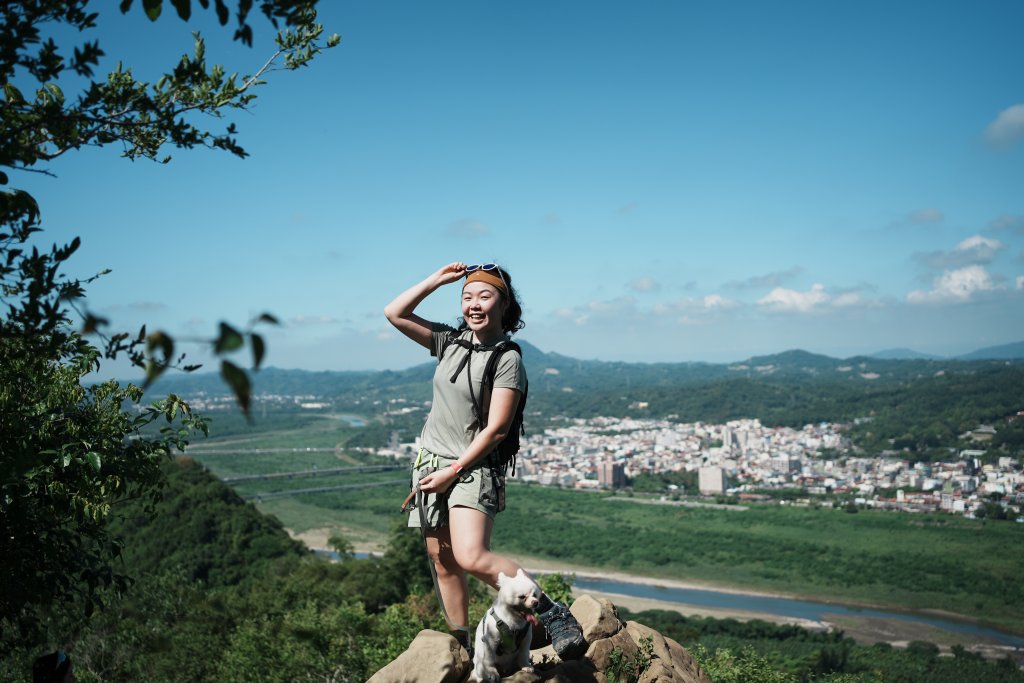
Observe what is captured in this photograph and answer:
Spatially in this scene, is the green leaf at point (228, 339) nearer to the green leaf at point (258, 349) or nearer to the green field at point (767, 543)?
the green leaf at point (258, 349)

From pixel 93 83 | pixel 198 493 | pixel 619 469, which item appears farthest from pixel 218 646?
pixel 619 469

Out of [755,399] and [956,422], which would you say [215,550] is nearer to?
[956,422]

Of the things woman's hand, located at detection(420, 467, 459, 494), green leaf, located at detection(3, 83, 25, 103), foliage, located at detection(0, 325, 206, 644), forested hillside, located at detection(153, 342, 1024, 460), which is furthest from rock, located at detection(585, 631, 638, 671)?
green leaf, located at detection(3, 83, 25, 103)

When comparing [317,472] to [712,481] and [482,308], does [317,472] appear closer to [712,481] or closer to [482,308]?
[712,481]

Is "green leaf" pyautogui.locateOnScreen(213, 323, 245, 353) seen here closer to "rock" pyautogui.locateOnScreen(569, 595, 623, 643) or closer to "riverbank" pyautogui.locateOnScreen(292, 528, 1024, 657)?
"rock" pyautogui.locateOnScreen(569, 595, 623, 643)

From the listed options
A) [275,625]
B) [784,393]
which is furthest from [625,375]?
[275,625]

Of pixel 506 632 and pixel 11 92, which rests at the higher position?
pixel 11 92

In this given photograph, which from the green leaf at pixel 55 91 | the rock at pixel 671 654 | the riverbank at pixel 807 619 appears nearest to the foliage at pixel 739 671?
the rock at pixel 671 654
